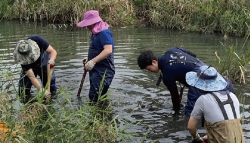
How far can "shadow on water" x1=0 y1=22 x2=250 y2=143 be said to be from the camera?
5707 millimetres

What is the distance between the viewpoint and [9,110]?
445 centimetres

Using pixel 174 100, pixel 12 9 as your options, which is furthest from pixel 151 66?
pixel 12 9

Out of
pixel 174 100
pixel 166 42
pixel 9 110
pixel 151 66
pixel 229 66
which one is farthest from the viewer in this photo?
pixel 166 42

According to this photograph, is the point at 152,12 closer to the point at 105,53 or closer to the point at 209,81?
the point at 105,53

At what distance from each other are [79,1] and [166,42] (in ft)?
16.7

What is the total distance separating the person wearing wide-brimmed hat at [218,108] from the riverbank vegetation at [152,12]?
9641mm

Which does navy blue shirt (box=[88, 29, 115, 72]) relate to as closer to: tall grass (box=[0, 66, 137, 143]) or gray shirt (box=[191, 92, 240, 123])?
tall grass (box=[0, 66, 137, 143])

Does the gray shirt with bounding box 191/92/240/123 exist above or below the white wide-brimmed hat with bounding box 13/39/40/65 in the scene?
below

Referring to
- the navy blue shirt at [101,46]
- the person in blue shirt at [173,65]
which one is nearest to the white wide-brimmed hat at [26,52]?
the navy blue shirt at [101,46]

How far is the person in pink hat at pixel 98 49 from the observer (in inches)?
227

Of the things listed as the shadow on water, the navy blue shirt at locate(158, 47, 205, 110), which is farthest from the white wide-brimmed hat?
the navy blue shirt at locate(158, 47, 205, 110)

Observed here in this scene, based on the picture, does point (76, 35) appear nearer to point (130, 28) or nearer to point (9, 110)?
point (130, 28)

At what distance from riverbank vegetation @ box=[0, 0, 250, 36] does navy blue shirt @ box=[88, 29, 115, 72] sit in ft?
26.6

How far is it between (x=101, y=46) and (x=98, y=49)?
0.08 metres
